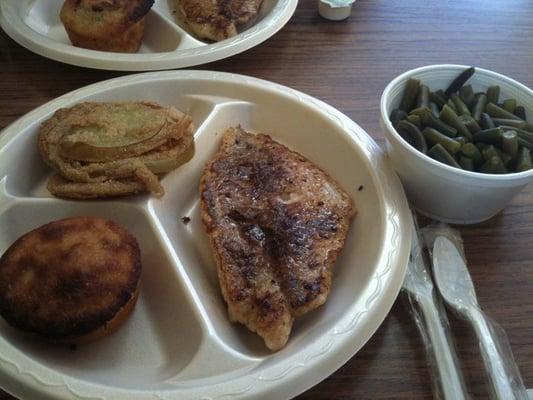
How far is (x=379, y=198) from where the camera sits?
49.9 inches

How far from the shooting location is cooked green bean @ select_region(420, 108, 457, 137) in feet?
4.31

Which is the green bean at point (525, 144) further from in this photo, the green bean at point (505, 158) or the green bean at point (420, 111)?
the green bean at point (420, 111)

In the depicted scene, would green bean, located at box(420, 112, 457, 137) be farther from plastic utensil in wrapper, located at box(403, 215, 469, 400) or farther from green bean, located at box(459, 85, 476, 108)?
plastic utensil in wrapper, located at box(403, 215, 469, 400)

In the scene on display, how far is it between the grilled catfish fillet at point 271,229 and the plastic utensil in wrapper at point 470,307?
24 cm

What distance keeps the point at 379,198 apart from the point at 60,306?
814mm

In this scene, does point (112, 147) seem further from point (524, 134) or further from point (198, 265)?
point (524, 134)

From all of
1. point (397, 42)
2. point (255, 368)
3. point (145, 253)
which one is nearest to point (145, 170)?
point (145, 253)

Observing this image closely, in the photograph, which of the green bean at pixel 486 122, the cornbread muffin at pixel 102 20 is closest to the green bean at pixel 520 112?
the green bean at pixel 486 122

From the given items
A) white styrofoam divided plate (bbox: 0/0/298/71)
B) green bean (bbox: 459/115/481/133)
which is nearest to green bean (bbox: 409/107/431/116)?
green bean (bbox: 459/115/481/133)

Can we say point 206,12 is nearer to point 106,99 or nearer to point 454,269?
point 106,99

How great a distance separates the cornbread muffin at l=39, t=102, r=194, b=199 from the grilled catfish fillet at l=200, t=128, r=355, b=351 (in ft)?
0.44

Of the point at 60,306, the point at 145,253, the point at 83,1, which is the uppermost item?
the point at 83,1

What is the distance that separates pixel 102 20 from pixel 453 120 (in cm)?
135

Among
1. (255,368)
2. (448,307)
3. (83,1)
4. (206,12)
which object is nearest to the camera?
(255,368)
